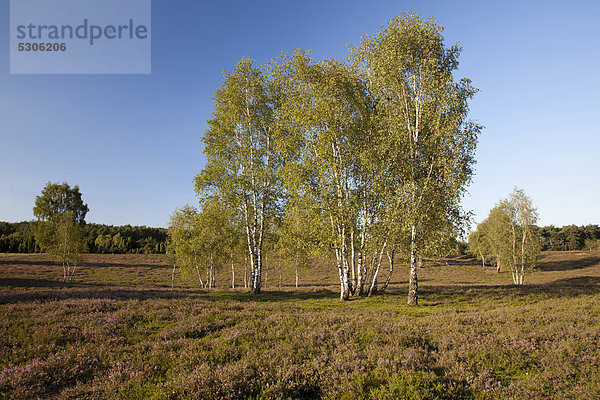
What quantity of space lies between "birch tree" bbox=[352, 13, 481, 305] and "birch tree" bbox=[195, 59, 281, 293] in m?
11.7

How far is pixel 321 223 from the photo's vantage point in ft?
74.0

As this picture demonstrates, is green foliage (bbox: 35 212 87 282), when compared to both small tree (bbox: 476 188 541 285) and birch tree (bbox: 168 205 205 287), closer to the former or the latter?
birch tree (bbox: 168 205 205 287)

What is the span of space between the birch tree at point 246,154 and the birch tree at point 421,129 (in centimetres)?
1167

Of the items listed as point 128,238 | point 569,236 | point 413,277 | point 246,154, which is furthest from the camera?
point 569,236

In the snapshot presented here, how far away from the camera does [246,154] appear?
29250mm

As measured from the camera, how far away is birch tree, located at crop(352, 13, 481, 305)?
2116cm

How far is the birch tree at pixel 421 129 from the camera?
69.4 ft

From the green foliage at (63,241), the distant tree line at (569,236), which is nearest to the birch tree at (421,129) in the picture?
the green foliage at (63,241)

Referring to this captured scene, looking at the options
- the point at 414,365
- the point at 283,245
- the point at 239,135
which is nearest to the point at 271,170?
the point at 239,135

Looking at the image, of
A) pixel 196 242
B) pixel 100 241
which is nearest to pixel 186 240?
pixel 196 242

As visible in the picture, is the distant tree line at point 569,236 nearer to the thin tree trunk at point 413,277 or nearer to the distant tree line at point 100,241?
the thin tree trunk at point 413,277

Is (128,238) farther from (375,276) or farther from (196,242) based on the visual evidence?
(375,276)

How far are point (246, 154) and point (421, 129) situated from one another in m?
16.7

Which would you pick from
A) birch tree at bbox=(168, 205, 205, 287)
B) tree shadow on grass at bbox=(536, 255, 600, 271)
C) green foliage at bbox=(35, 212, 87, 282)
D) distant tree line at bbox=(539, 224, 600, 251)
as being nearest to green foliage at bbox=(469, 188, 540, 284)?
tree shadow on grass at bbox=(536, 255, 600, 271)
